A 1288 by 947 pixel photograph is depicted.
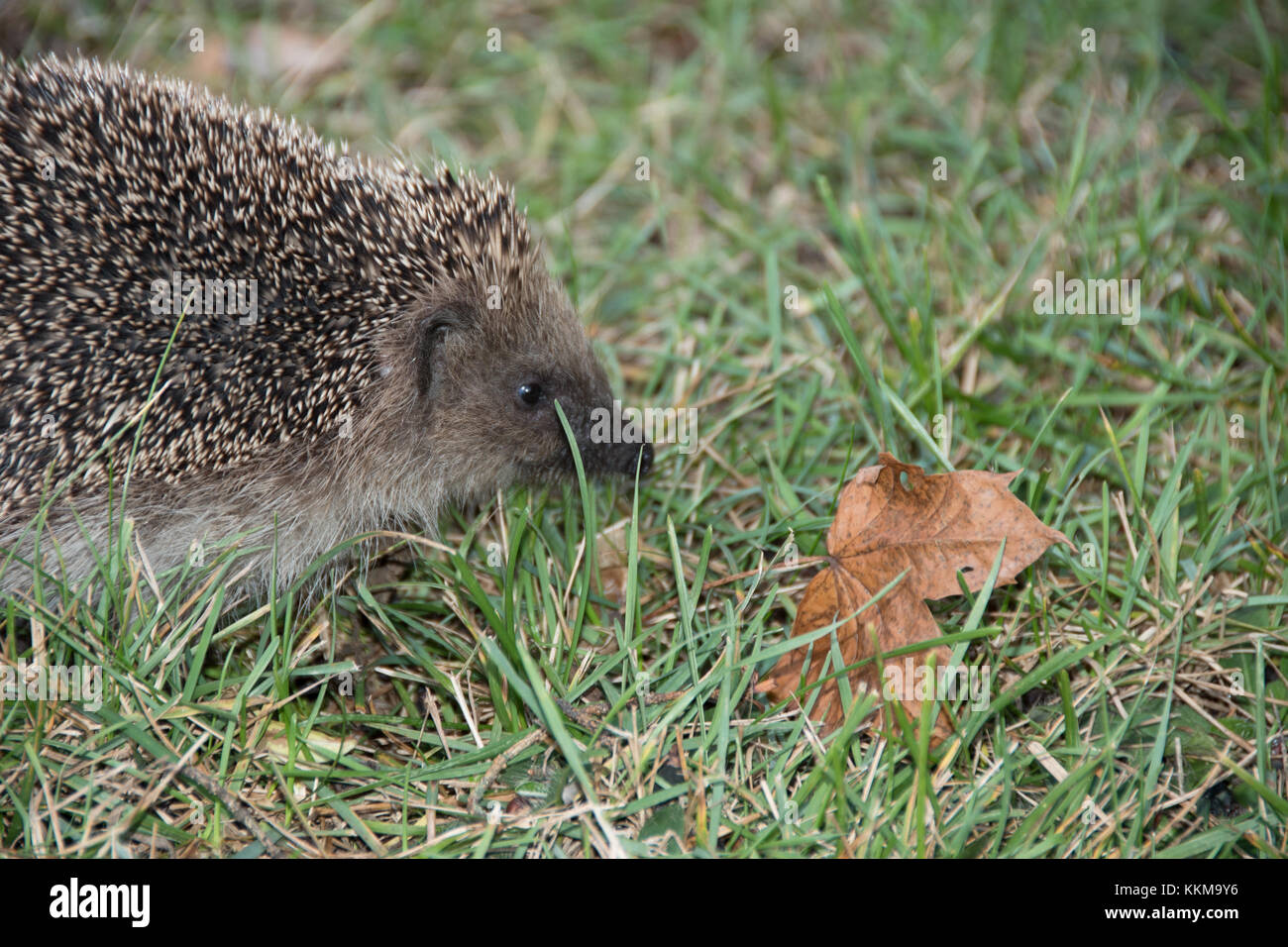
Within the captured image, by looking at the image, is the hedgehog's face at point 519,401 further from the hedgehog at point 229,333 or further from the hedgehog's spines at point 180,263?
the hedgehog's spines at point 180,263

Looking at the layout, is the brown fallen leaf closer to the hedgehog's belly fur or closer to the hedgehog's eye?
the hedgehog's eye

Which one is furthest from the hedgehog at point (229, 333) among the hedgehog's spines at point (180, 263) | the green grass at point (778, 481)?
the green grass at point (778, 481)

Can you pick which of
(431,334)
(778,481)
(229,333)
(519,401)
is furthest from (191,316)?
(778,481)

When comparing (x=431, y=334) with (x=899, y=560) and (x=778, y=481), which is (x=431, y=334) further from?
(x=899, y=560)

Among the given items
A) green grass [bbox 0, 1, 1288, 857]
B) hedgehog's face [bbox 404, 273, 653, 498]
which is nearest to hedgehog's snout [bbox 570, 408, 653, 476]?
hedgehog's face [bbox 404, 273, 653, 498]
